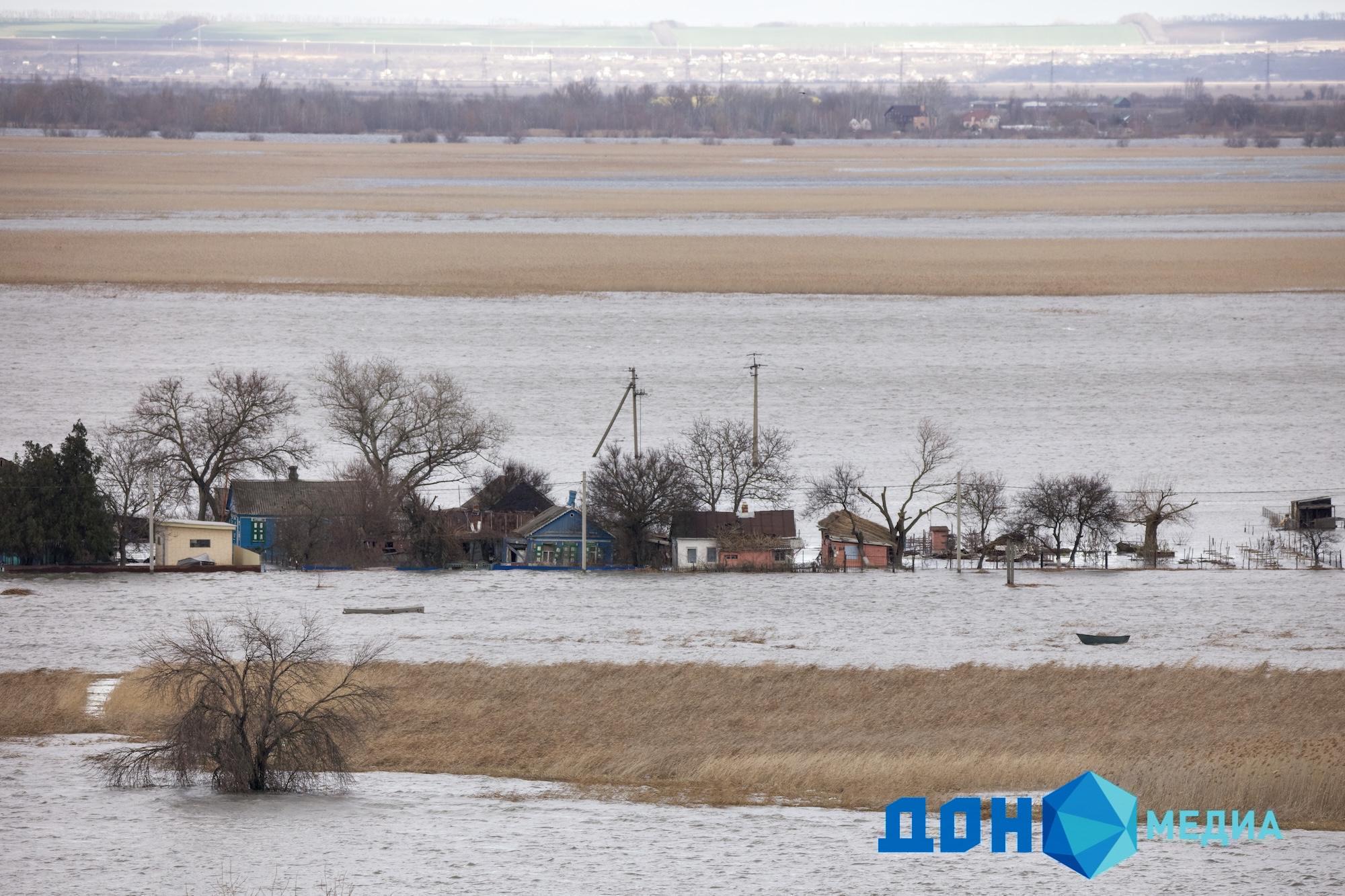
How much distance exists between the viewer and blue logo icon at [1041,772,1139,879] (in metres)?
14.2

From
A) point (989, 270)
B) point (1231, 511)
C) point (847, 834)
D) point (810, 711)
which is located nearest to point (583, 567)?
point (810, 711)

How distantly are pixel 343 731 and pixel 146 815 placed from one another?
2.34m

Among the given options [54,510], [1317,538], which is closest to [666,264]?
[1317,538]

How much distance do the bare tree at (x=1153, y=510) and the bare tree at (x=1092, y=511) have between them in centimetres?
46

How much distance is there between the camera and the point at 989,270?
59094 mm

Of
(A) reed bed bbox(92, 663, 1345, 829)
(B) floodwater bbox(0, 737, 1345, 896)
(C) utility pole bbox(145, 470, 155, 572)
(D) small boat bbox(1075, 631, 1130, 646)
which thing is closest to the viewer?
(B) floodwater bbox(0, 737, 1345, 896)

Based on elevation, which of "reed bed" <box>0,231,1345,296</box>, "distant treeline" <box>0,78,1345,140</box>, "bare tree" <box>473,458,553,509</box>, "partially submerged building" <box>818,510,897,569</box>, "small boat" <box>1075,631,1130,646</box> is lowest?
"small boat" <box>1075,631,1130,646</box>

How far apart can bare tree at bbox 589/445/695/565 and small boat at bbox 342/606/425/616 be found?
4297 mm

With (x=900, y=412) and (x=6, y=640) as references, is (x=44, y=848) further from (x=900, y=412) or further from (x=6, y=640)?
(x=900, y=412)

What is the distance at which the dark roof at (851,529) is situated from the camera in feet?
89.6

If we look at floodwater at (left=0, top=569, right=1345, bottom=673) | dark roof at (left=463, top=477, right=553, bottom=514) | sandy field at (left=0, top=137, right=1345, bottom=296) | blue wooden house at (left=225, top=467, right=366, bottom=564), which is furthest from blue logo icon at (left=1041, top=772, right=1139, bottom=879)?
sandy field at (left=0, top=137, right=1345, bottom=296)

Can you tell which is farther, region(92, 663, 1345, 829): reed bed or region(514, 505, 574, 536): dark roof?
region(514, 505, 574, 536): dark roof

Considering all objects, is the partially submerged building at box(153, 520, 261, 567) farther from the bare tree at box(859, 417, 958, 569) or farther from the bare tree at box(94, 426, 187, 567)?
the bare tree at box(859, 417, 958, 569)

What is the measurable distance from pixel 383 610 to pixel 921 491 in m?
10.2
